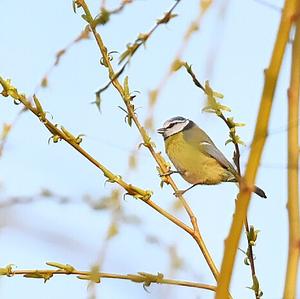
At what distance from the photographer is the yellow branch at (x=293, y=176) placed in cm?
45

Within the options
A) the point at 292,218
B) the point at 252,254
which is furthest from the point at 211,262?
the point at 292,218

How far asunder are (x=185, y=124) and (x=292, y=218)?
3.20 meters

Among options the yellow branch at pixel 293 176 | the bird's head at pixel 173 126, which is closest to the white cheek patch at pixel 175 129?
the bird's head at pixel 173 126

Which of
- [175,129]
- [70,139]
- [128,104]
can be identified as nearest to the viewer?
[70,139]

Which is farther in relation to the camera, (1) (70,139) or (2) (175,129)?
(2) (175,129)

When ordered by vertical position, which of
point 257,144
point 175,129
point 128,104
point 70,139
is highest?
point 175,129

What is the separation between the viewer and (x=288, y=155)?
0.47 m

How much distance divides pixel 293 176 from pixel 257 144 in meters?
0.06

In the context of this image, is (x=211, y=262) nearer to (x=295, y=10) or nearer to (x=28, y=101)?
(x=28, y=101)

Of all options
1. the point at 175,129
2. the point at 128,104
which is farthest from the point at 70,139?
the point at 175,129

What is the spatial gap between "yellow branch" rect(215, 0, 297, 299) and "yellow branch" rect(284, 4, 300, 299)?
17 millimetres

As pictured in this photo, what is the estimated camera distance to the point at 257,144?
0.43 metres

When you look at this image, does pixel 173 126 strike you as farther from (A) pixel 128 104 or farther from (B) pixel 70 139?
(B) pixel 70 139

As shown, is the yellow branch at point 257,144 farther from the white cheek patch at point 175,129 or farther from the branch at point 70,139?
the white cheek patch at point 175,129
